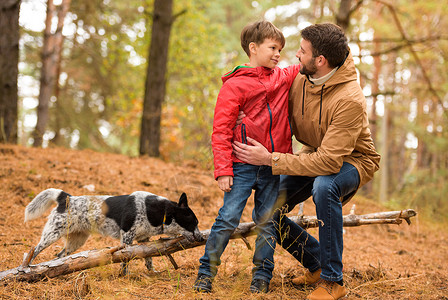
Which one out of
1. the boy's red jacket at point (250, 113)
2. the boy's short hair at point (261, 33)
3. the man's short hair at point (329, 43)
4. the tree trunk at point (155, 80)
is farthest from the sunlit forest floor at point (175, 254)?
the boy's short hair at point (261, 33)

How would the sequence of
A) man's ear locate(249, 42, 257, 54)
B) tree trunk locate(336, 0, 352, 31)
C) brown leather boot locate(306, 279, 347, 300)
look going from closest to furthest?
brown leather boot locate(306, 279, 347, 300)
man's ear locate(249, 42, 257, 54)
tree trunk locate(336, 0, 352, 31)

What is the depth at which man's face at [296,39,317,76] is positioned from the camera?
133 inches

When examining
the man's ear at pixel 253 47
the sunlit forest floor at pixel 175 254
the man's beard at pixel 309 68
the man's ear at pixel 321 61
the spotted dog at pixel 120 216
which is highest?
the man's ear at pixel 253 47

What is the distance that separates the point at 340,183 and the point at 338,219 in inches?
11.8

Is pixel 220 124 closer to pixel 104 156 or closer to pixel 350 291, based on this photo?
pixel 350 291

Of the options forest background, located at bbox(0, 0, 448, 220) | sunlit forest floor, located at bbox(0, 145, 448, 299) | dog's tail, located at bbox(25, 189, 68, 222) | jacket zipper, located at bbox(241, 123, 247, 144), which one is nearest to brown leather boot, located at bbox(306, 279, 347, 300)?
sunlit forest floor, located at bbox(0, 145, 448, 299)

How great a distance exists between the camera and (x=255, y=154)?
10.6 feet

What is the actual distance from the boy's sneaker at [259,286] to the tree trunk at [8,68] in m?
6.52

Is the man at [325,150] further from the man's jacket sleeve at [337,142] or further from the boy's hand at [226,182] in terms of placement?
the boy's hand at [226,182]

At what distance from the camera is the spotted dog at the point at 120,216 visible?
12.1 feet

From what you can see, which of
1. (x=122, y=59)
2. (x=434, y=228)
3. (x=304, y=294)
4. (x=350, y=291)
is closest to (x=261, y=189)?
(x=304, y=294)

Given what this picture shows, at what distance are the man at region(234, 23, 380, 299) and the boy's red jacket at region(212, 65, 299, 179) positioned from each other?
0.12 metres

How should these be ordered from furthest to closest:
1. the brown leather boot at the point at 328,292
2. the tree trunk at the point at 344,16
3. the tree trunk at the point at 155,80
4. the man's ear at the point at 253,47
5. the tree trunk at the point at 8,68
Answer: the tree trunk at the point at 344,16, the tree trunk at the point at 155,80, the tree trunk at the point at 8,68, the man's ear at the point at 253,47, the brown leather boot at the point at 328,292

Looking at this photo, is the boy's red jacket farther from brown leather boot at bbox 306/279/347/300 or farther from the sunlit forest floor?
brown leather boot at bbox 306/279/347/300
